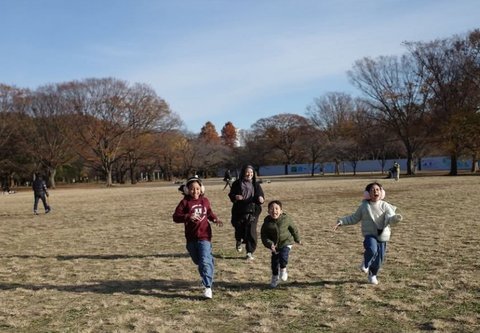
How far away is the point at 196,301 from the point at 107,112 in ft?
161

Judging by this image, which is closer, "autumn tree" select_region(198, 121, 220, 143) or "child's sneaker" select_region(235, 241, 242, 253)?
"child's sneaker" select_region(235, 241, 242, 253)

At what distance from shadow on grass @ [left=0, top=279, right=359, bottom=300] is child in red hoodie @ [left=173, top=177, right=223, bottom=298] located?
0.35 meters

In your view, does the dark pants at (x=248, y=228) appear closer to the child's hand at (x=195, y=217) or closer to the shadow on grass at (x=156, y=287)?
the shadow on grass at (x=156, y=287)

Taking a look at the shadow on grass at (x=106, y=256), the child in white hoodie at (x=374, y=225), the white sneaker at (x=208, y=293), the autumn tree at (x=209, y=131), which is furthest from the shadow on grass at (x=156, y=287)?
the autumn tree at (x=209, y=131)

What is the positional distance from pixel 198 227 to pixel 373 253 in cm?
213

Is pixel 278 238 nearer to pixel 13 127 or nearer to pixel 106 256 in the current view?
pixel 106 256

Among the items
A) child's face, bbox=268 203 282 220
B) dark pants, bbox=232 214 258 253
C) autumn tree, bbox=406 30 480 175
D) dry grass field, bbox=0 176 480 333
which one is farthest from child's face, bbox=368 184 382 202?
autumn tree, bbox=406 30 480 175

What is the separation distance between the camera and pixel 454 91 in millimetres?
44156

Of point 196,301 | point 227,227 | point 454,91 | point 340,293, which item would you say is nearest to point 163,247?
point 227,227

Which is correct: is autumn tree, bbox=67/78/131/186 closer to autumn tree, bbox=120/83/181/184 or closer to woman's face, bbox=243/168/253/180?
autumn tree, bbox=120/83/181/184

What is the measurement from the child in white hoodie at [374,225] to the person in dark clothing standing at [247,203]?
224 centimetres

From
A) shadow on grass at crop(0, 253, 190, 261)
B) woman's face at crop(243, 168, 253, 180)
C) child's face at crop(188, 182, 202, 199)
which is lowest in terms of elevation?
shadow on grass at crop(0, 253, 190, 261)

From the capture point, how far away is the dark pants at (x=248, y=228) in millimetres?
7961

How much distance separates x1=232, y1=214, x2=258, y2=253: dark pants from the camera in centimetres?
796
